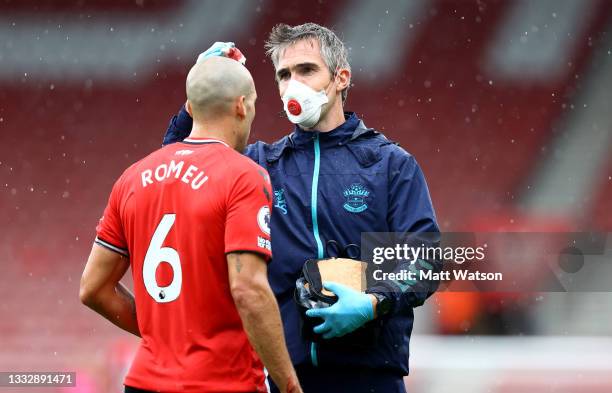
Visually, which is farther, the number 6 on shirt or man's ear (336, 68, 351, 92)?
man's ear (336, 68, 351, 92)

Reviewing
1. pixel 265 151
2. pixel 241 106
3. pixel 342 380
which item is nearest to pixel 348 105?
pixel 265 151

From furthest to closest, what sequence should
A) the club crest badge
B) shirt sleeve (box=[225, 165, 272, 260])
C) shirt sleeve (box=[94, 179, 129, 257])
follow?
the club crest badge < shirt sleeve (box=[94, 179, 129, 257]) < shirt sleeve (box=[225, 165, 272, 260])

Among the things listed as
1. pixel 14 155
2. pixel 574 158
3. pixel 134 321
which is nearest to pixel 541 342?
pixel 574 158

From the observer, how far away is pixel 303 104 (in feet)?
9.47

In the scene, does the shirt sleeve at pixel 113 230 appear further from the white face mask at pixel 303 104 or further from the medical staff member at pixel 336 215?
the white face mask at pixel 303 104

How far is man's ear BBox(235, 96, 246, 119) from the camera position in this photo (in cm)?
240

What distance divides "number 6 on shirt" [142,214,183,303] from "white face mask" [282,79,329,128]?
0.76 meters

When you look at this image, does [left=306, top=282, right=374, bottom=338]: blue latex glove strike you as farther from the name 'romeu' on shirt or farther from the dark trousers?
the name 'romeu' on shirt

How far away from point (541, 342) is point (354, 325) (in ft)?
13.2

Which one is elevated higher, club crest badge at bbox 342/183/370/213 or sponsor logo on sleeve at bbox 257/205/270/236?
club crest badge at bbox 342/183/370/213

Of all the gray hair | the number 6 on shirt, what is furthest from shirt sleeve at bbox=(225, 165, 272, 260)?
the gray hair

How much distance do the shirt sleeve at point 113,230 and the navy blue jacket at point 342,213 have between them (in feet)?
1.69

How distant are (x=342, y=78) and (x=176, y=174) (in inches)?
35.7

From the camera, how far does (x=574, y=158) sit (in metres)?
6.97
